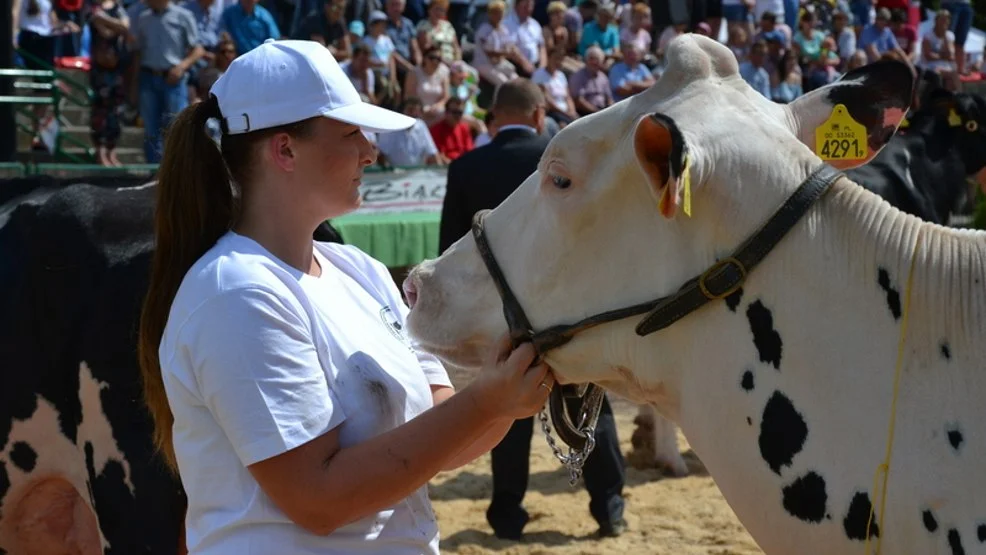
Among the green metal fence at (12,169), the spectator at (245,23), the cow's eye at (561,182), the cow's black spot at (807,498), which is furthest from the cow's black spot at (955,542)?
the spectator at (245,23)

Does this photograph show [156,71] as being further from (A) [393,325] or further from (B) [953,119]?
(A) [393,325]

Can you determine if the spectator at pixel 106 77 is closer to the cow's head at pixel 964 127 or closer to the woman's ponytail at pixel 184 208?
the cow's head at pixel 964 127

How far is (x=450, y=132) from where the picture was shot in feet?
45.9

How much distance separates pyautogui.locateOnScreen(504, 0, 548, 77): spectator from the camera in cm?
1620

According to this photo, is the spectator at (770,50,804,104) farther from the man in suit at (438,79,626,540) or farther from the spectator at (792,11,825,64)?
the man in suit at (438,79,626,540)

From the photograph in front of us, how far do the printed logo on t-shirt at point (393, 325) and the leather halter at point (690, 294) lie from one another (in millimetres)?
251

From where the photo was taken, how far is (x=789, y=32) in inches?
757

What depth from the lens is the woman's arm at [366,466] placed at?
231cm

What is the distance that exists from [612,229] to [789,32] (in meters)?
17.6

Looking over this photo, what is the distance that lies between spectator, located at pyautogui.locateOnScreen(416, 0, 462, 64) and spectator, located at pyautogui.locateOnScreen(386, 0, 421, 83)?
0.38 ft

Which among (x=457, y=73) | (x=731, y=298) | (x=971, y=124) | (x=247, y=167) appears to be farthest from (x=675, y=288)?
(x=457, y=73)

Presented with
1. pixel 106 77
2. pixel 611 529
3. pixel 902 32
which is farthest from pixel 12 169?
pixel 902 32

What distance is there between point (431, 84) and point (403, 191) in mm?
2952

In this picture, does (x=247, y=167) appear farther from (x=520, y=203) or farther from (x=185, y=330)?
(x=520, y=203)
